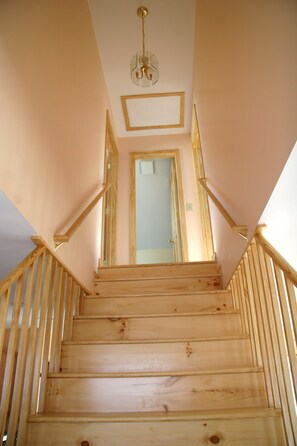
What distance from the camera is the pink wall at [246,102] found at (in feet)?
3.95

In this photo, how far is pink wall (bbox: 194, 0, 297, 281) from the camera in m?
1.20

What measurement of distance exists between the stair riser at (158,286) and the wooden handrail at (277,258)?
4.18 feet

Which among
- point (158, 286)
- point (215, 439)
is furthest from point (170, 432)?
point (158, 286)

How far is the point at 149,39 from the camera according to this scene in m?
3.67

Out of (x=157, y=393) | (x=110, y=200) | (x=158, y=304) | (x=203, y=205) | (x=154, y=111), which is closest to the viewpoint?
(x=157, y=393)

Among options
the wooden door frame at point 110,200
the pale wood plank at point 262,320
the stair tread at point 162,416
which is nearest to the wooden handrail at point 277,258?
the pale wood plank at point 262,320

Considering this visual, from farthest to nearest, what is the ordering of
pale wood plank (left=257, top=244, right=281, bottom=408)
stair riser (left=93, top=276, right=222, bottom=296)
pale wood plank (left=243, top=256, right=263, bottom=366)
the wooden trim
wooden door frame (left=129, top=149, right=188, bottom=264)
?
wooden door frame (left=129, top=149, right=188, bottom=264)
the wooden trim
stair riser (left=93, top=276, right=222, bottom=296)
pale wood plank (left=243, top=256, right=263, bottom=366)
pale wood plank (left=257, top=244, right=281, bottom=408)

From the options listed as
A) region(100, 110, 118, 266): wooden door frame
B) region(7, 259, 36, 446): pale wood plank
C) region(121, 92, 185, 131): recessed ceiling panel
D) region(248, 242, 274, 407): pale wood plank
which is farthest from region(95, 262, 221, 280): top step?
region(121, 92, 185, 131): recessed ceiling panel

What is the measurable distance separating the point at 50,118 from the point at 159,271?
1.79 metres

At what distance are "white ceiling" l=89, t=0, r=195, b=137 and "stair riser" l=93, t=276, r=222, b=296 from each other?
2605mm

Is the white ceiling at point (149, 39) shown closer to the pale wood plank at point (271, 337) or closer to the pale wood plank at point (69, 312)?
the pale wood plank at point (69, 312)

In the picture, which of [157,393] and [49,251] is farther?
[49,251]

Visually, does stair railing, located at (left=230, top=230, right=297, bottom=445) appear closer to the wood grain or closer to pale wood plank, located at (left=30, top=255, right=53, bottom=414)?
the wood grain

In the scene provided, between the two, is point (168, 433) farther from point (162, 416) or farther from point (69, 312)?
point (69, 312)
